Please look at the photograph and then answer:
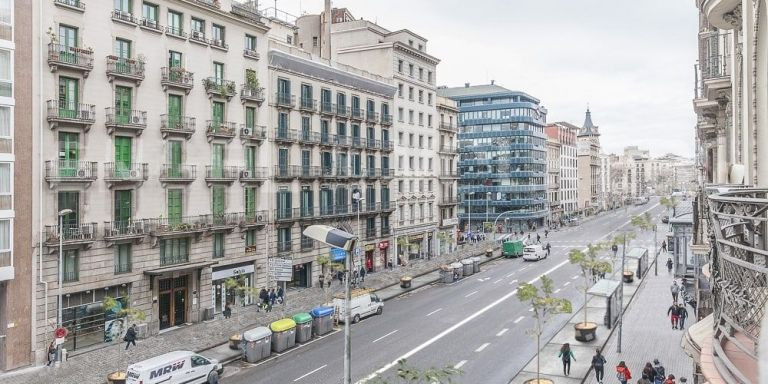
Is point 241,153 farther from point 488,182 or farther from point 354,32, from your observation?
point 488,182

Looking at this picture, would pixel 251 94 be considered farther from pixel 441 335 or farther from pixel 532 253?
pixel 532 253

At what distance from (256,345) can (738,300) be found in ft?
89.9

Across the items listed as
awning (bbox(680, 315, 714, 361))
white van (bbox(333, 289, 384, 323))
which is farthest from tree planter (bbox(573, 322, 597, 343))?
awning (bbox(680, 315, 714, 361))

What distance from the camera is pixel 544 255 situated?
70562 mm

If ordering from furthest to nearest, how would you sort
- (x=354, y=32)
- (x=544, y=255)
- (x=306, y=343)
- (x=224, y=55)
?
1. (x=544, y=255)
2. (x=354, y=32)
3. (x=224, y=55)
4. (x=306, y=343)

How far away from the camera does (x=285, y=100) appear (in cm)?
4750

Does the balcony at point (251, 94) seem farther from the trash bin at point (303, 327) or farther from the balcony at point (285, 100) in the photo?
the trash bin at point (303, 327)

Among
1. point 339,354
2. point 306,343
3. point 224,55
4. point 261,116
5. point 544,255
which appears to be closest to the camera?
point 339,354

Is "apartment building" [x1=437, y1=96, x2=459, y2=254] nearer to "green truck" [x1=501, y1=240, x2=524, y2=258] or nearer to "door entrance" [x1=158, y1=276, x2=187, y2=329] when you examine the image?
"green truck" [x1=501, y1=240, x2=524, y2=258]

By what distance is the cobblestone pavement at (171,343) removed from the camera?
28156mm

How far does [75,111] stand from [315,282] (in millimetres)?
25208

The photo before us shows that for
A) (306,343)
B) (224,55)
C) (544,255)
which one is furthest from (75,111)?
(544,255)

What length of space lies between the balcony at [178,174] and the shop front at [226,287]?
6.69m

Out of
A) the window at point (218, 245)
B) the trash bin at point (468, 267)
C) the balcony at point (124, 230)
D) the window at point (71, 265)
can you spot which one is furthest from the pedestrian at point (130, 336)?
the trash bin at point (468, 267)
